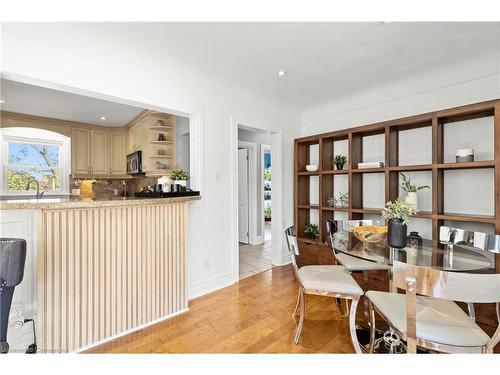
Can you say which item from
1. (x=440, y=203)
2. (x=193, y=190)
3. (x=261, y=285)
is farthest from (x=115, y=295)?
(x=440, y=203)

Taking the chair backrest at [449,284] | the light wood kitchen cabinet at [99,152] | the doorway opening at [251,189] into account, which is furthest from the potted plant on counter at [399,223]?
the light wood kitchen cabinet at [99,152]

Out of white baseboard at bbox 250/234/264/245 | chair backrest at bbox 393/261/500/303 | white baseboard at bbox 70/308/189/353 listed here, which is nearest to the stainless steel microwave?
white baseboard at bbox 250/234/264/245

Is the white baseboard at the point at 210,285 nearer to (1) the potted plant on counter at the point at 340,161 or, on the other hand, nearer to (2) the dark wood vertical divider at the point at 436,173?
(1) the potted plant on counter at the point at 340,161

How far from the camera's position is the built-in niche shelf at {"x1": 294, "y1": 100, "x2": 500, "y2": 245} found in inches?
91.4

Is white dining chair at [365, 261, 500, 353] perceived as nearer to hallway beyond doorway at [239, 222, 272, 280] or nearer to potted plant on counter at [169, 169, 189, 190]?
potted plant on counter at [169, 169, 189, 190]

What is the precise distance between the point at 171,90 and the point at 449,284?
2.59m

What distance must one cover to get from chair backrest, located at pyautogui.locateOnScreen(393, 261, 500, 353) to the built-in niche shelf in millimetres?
1470

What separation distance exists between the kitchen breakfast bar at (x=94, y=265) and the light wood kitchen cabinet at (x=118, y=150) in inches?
134

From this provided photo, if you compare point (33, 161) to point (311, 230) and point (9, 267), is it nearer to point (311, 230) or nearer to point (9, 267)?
point (9, 267)

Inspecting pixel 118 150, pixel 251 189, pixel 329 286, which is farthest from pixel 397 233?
pixel 118 150

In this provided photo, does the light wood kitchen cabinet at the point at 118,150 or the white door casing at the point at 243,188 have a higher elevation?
the light wood kitchen cabinet at the point at 118,150

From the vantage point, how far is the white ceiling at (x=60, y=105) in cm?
318

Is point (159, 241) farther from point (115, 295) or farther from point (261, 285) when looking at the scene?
point (261, 285)
